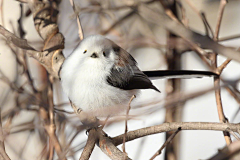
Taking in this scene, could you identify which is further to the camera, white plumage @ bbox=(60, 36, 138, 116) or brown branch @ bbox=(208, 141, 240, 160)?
white plumage @ bbox=(60, 36, 138, 116)

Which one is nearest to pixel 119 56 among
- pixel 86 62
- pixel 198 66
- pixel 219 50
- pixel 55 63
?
pixel 86 62

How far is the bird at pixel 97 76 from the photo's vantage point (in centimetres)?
136

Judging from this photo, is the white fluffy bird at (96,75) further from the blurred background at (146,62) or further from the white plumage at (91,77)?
the blurred background at (146,62)

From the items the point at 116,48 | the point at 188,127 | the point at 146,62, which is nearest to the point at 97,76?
A: the point at 116,48

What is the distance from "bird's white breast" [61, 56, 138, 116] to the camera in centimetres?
138

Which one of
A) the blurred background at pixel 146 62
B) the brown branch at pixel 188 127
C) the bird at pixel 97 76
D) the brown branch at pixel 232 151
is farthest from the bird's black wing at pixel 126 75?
the brown branch at pixel 232 151

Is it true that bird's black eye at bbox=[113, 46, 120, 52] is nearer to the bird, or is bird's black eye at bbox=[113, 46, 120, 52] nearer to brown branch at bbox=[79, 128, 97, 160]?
the bird

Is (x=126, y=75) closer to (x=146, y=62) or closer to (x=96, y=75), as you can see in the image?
(x=96, y=75)

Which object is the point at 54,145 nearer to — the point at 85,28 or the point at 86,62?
the point at 86,62

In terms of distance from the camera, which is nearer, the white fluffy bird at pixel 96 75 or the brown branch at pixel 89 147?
the brown branch at pixel 89 147

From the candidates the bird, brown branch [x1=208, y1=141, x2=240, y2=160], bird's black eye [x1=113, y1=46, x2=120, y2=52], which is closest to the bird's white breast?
the bird

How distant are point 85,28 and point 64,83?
56 cm

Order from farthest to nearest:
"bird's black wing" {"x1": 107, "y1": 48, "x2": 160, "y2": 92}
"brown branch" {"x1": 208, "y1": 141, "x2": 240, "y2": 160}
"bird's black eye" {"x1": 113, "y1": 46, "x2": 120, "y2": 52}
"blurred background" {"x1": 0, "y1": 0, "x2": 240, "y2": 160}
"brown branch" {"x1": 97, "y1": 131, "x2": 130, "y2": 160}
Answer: "blurred background" {"x1": 0, "y1": 0, "x2": 240, "y2": 160} < "bird's black wing" {"x1": 107, "y1": 48, "x2": 160, "y2": 92} < "bird's black eye" {"x1": 113, "y1": 46, "x2": 120, "y2": 52} < "brown branch" {"x1": 97, "y1": 131, "x2": 130, "y2": 160} < "brown branch" {"x1": 208, "y1": 141, "x2": 240, "y2": 160}

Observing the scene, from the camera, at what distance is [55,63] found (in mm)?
1686
